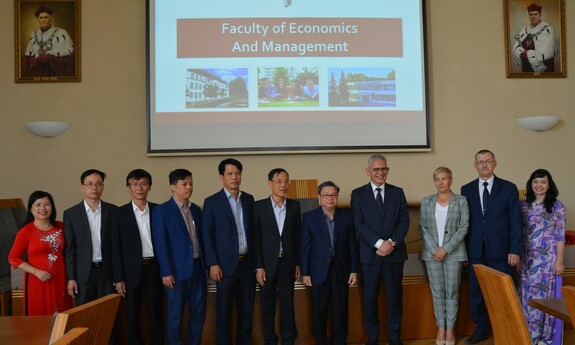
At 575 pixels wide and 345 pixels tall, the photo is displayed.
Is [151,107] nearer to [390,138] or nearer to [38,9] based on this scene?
[38,9]

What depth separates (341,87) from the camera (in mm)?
6340

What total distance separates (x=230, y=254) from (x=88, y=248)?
0.94 m

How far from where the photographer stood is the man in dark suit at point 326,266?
4070 mm

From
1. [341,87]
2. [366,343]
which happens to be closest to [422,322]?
[366,343]

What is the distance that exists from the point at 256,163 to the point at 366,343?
8.80ft

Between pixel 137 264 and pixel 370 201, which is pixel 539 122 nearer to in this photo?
pixel 370 201

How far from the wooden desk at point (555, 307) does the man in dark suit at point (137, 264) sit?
2.40 m

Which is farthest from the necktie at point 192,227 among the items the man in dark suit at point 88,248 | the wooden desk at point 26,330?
the wooden desk at point 26,330

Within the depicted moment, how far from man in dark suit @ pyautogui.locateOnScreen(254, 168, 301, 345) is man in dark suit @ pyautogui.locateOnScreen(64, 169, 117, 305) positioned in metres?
1.01

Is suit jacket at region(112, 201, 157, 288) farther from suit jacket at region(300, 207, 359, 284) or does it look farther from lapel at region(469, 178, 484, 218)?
lapel at region(469, 178, 484, 218)

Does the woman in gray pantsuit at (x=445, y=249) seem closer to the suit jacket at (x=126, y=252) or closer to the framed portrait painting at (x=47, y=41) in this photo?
the suit jacket at (x=126, y=252)

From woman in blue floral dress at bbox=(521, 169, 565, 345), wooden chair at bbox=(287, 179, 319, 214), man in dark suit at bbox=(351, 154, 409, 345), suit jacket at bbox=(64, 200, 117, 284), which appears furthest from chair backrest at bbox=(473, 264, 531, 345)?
wooden chair at bbox=(287, 179, 319, 214)

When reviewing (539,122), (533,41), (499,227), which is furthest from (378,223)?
(533,41)

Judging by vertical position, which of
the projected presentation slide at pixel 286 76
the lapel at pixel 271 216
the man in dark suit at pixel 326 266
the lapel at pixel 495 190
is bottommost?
the man in dark suit at pixel 326 266
